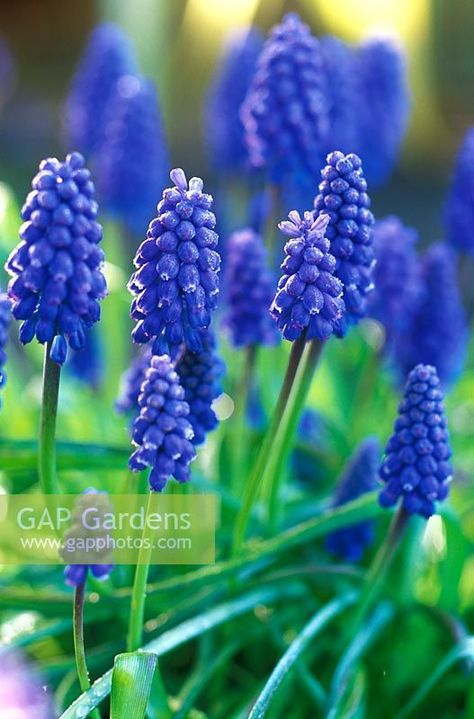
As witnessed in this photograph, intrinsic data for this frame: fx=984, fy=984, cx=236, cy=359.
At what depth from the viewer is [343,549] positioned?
5.73 ft

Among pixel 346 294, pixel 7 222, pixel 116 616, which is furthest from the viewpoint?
pixel 7 222

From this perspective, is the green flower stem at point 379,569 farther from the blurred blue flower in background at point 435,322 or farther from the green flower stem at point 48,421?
the blurred blue flower in background at point 435,322

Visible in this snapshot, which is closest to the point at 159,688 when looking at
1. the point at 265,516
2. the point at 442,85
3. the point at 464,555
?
the point at 265,516

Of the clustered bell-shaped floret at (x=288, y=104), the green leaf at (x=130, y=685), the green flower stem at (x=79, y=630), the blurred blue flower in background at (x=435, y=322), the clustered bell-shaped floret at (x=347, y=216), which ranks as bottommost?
the green leaf at (x=130, y=685)

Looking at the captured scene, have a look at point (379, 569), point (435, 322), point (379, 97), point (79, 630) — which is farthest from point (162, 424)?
point (379, 97)

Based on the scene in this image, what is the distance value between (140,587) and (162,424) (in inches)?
10.9

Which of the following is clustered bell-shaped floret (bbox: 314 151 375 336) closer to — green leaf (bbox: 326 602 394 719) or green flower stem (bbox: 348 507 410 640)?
green flower stem (bbox: 348 507 410 640)

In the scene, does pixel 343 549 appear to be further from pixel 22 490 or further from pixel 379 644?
pixel 22 490

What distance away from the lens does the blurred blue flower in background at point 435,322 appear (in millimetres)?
2059

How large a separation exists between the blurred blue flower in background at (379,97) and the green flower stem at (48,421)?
4.74 ft

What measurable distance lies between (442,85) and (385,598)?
600cm

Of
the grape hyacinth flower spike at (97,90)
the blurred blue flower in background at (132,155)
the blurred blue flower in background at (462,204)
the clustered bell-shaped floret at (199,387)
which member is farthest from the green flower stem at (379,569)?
the grape hyacinth flower spike at (97,90)

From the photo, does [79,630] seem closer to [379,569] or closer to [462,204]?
[379,569]

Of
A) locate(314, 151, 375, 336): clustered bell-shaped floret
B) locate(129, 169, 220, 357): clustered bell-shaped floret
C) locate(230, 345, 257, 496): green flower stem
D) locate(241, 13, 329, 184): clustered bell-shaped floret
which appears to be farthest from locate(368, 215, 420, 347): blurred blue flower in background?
locate(129, 169, 220, 357): clustered bell-shaped floret
